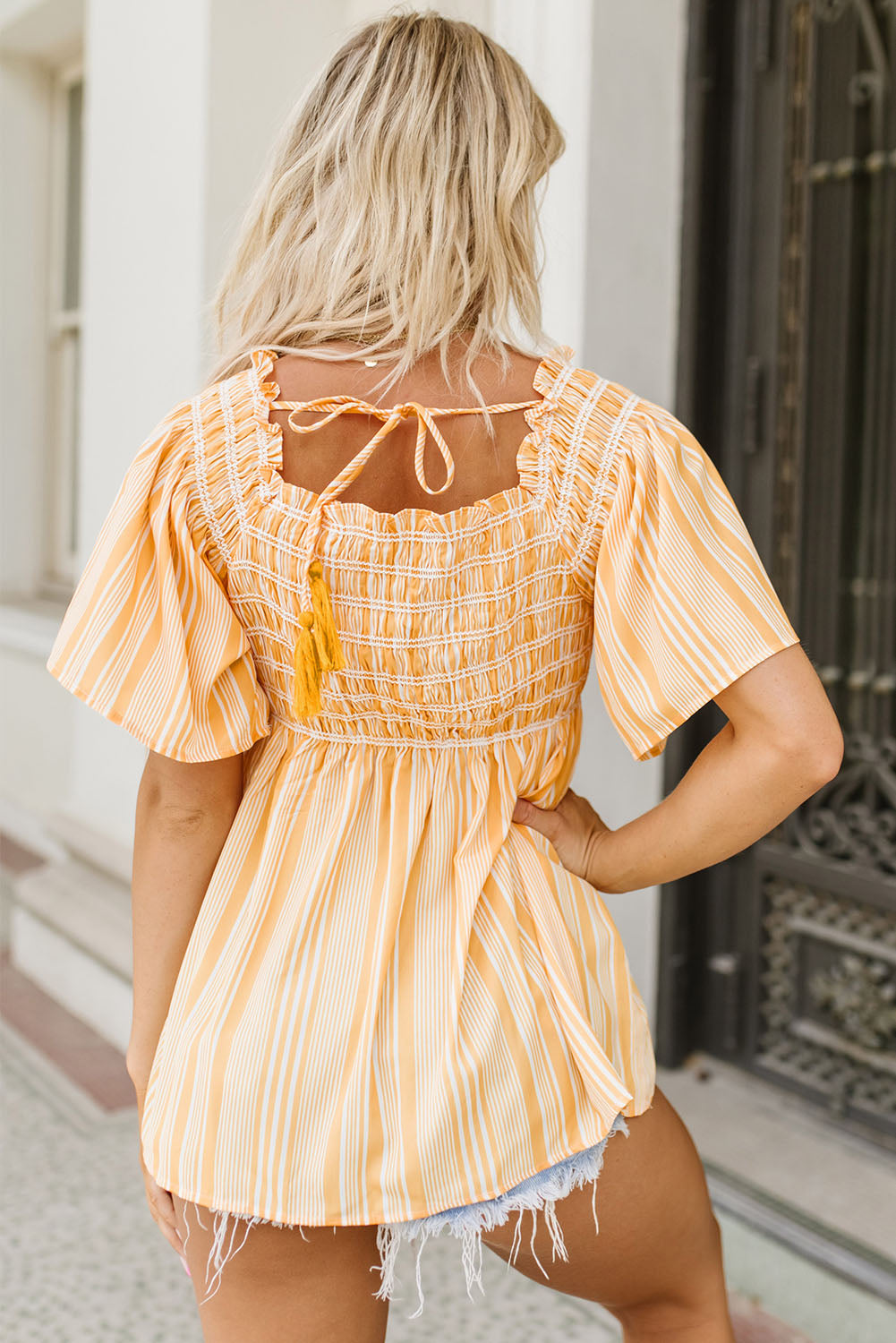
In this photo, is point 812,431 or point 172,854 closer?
point 172,854

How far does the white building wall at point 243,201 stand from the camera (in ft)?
8.39

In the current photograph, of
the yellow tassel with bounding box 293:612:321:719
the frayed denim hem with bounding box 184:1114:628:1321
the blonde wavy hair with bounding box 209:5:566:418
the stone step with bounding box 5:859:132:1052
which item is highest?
the blonde wavy hair with bounding box 209:5:566:418

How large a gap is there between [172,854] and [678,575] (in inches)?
20.4

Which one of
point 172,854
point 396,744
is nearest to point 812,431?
point 396,744

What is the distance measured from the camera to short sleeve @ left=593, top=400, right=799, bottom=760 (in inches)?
40.8

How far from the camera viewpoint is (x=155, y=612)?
3.50ft

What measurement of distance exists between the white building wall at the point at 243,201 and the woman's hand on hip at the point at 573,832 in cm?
146

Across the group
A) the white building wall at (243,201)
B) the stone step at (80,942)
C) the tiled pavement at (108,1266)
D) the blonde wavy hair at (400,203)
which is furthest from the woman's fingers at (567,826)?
the stone step at (80,942)

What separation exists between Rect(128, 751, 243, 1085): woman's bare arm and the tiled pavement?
129 centimetres

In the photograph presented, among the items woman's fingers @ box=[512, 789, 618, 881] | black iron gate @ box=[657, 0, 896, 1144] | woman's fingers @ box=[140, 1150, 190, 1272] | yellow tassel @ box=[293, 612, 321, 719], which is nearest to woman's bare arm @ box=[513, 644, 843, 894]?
woman's fingers @ box=[512, 789, 618, 881]

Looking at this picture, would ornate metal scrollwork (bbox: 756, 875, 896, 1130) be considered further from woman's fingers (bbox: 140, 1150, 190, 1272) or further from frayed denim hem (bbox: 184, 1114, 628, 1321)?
woman's fingers (bbox: 140, 1150, 190, 1272)

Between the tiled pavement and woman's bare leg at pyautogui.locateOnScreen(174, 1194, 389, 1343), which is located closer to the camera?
woman's bare leg at pyautogui.locateOnScreen(174, 1194, 389, 1343)

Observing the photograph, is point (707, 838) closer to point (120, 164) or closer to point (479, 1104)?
point (479, 1104)

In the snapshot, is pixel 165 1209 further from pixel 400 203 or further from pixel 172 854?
pixel 400 203
